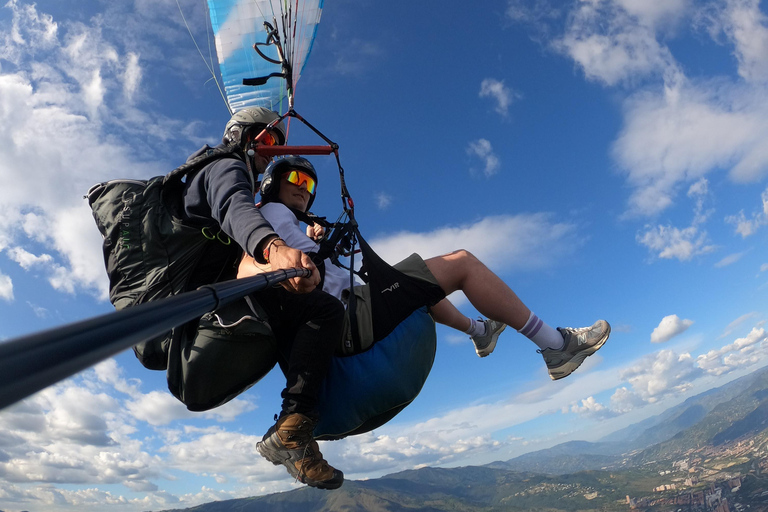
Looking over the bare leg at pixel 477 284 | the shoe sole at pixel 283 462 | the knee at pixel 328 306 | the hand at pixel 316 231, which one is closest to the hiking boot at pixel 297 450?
the shoe sole at pixel 283 462

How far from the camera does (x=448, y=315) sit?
407 centimetres

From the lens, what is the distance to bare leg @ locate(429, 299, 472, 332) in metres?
4.02

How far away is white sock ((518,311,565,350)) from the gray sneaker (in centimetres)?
89

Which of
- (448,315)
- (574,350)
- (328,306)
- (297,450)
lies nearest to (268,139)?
(328,306)

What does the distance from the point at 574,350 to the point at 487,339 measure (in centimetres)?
104

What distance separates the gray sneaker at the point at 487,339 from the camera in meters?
4.49

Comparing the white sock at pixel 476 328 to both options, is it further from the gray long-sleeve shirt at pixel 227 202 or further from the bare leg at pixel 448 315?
the gray long-sleeve shirt at pixel 227 202

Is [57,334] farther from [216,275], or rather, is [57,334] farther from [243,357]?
[216,275]

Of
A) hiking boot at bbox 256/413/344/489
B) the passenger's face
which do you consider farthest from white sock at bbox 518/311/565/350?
the passenger's face

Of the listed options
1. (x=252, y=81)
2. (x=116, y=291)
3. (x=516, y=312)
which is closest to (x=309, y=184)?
(x=116, y=291)

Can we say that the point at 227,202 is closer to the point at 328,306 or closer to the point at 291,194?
the point at 328,306

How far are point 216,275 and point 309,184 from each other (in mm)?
1193

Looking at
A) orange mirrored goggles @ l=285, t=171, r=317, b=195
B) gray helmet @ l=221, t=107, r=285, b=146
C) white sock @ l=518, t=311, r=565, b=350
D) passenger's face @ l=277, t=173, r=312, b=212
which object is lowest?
white sock @ l=518, t=311, r=565, b=350

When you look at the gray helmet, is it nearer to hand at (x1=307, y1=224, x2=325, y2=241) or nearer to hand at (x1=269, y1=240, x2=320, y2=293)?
hand at (x1=307, y1=224, x2=325, y2=241)
